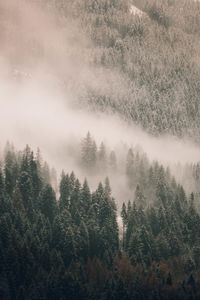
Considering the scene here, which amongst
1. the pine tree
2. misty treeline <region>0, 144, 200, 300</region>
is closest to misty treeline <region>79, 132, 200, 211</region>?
misty treeline <region>0, 144, 200, 300</region>

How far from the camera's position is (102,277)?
93.6 metres

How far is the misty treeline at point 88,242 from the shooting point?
90875 millimetres

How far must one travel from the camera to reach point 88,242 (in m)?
106

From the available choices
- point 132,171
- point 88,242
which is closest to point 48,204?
point 88,242

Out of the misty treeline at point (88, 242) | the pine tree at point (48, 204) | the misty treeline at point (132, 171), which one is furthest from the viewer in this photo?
the misty treeline at point (132, 171)

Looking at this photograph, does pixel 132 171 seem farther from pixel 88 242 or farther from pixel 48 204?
pixel 88 242

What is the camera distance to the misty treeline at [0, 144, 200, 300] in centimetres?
9088

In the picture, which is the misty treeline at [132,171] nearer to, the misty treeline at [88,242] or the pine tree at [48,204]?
the misty treeline at [88,242]

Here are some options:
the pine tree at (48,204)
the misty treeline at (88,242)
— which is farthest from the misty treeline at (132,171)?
the pine tree at (48,204)

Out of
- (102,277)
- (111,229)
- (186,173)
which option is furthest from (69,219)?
(186,173)

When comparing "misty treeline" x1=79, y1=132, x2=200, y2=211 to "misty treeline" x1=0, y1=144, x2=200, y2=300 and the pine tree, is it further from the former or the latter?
the pine tree

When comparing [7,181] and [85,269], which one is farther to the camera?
[7,181]

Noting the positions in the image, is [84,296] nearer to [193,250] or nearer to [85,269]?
[85,269]

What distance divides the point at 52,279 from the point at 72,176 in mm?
41018
